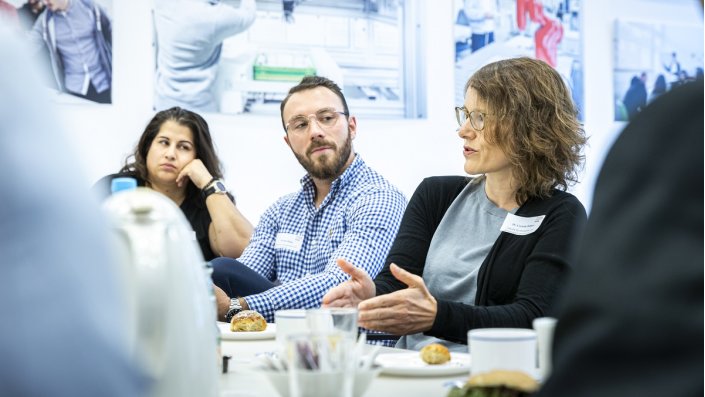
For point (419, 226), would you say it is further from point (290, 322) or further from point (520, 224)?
point (290, 322)

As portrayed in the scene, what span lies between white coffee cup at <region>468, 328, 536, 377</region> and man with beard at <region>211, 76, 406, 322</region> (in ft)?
A: 5.50

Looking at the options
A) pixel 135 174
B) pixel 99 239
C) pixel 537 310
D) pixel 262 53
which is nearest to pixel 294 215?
pixel 135 174

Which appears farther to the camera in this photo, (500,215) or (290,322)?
(500,215)

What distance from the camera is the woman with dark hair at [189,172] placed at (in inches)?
158

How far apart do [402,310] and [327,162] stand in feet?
5.21

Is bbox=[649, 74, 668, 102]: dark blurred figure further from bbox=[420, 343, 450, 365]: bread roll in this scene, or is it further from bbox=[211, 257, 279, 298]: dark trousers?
bbox=[420, 343, 450, 365]: bread roll

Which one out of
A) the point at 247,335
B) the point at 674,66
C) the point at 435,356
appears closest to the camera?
the point at 435,356

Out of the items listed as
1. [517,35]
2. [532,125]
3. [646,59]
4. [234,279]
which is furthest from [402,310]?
[646,59]

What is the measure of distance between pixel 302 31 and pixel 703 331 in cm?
426

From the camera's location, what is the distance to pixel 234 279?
298 cm

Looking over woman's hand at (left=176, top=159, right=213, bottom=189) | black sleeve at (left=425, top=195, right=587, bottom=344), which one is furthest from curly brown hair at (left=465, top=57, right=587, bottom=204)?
woman's hand at (left=176, top=159, right=213, bottom=189)

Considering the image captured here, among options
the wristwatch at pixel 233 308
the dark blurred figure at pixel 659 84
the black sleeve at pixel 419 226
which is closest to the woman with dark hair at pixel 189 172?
the wristwatch at pixel 233 308

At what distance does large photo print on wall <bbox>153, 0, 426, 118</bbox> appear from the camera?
4.35m

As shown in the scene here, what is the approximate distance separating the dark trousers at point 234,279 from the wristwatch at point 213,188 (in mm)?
1108
